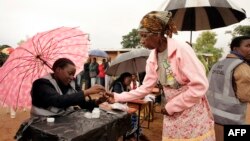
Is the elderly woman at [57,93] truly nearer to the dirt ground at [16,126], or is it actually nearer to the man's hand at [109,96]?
the man's hand at [109,96]

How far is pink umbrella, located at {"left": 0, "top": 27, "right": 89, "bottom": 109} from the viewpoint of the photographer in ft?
11.2

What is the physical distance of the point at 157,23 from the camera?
2334 millimetres

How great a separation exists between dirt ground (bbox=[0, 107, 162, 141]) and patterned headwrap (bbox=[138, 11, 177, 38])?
170 inches

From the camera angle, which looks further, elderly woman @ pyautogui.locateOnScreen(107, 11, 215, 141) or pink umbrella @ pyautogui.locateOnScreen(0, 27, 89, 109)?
pink umbrella @ pyautogui.locateOnScreen(0, 27, 89, 109)

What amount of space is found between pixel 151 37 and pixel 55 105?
127 cm

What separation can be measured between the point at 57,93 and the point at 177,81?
4.51 feet

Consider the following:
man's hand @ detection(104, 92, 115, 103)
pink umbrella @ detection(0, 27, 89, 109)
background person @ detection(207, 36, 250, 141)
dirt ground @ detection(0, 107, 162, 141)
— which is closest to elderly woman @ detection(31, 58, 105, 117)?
man's hand @ detection(104, 92, 115, 103)

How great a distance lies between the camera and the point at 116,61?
6.54 meters

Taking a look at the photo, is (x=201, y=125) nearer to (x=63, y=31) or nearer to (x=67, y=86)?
(x=67, y=86)

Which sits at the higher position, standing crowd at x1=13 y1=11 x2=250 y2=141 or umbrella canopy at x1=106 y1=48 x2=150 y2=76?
standing crowd at x1=13 y1=11 x2=250 y2=141

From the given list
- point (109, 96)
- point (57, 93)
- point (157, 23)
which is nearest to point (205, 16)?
point (109, 96)

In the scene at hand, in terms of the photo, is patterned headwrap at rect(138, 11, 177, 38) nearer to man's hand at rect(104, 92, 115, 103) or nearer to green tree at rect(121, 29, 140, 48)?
man's hand at rect(104, 92, 115, 103)

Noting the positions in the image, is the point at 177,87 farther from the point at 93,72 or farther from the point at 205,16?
the point at 93,72

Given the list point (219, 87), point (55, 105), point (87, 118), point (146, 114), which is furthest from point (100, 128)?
point (146, 114)
